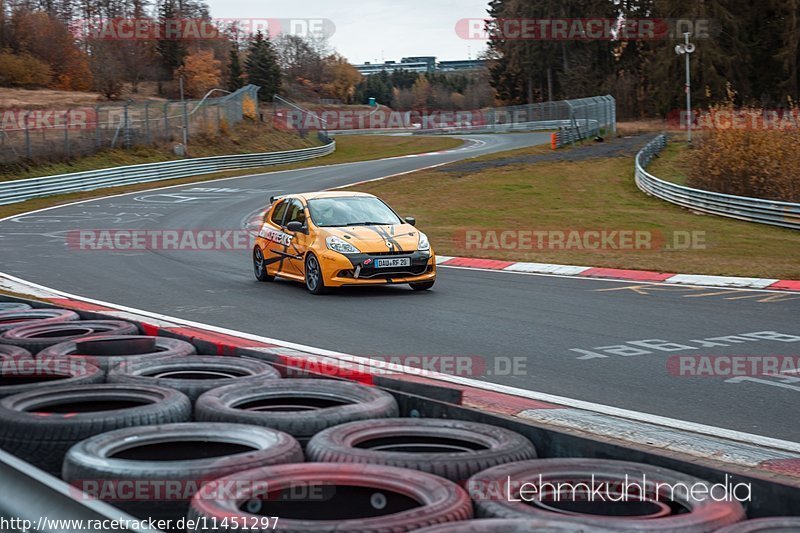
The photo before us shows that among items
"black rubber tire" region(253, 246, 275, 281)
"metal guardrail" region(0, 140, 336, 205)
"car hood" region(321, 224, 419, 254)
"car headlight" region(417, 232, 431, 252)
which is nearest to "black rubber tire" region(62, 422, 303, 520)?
"car hood" region(321, 224, 419, 254)

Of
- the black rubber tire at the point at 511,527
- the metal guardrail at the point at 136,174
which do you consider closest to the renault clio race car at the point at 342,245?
the black rubber tire at the point at 511,527

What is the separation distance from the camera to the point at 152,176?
154ft

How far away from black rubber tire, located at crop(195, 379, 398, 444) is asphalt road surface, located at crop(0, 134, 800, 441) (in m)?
3.02

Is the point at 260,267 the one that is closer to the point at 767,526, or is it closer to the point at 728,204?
the point at 767,526

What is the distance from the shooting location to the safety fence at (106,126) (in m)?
42.5

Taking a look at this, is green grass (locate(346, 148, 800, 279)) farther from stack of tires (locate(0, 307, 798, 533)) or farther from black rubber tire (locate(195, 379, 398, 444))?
stack of tires (locate(0, 307, 798, 533))

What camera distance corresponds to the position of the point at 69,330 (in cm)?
778

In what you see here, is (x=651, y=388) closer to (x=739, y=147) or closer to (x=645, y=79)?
(x=739, y=147)

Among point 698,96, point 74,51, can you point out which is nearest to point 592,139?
point 698,96

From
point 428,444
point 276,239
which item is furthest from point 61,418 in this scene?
point 276,239

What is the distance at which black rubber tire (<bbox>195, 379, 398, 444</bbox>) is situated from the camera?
4.70 metres

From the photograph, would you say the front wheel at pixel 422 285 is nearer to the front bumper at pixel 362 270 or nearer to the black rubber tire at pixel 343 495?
the front bumper at pixel 362 270

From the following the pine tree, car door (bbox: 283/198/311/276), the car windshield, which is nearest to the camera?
car door (bbox: 283/198/311/276)

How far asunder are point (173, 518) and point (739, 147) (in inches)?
1244
